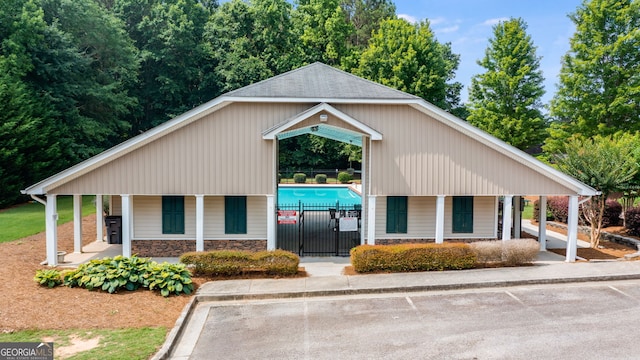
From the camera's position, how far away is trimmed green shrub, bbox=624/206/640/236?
18.2 metres

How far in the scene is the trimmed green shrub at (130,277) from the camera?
10984 millimetres

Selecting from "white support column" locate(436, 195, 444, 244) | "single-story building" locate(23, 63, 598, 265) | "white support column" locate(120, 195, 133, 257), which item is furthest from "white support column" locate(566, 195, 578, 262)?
"white support column" locate(120, 195, 133, 257)

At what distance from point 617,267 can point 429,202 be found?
6.32 metres

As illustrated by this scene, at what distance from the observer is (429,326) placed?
9.23 metres

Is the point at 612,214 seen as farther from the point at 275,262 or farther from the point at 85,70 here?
the point at 85,70

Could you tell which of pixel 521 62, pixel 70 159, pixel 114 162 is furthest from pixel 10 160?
pixel 521 62

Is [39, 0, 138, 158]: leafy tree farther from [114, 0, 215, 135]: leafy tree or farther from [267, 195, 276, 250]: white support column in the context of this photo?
[267, 195, 276, 250]: white support column

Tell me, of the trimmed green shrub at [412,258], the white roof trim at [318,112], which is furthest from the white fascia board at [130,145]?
the trimmed green shrub at [412,258]

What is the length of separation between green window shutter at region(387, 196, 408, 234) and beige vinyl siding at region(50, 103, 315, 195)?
4.82 meters

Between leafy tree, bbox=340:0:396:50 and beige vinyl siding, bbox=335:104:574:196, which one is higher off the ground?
leafy tree, bbox=340:0:396:50

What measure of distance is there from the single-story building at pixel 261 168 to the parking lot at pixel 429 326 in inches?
164

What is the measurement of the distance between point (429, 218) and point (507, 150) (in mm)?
3836

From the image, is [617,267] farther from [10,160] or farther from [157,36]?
[157,36]

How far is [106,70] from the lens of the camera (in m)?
36.8
